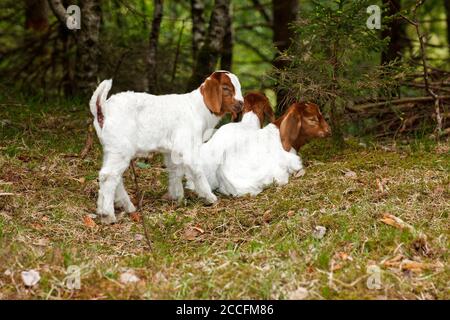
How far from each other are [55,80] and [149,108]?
234 inches

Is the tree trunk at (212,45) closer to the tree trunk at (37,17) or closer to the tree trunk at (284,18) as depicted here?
the tree trunk at (284,18)

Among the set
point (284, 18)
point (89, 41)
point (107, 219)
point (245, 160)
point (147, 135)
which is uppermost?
point (284, 18)

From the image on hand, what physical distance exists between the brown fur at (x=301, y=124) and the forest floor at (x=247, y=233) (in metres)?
0.32

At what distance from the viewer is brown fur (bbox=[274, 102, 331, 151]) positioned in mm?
6820

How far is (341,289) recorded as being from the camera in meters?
4.25

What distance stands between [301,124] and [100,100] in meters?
2.05

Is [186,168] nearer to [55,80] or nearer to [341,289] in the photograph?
[341,289]

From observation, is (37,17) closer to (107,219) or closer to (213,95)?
(213,95)

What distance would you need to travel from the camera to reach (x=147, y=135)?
5840mm

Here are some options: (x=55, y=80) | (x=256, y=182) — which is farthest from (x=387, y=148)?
(x=55, y=80)

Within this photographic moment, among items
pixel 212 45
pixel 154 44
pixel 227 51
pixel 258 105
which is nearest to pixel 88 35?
pixel 154 44

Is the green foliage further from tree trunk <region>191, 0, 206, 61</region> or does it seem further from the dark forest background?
tree trunk <region>191, 0, 206, 61</region>

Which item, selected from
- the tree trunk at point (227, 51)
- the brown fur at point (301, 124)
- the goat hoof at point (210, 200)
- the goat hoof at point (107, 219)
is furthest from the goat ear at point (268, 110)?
the tree trunk at point (227, 51)

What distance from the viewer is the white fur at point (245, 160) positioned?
6.46 m
